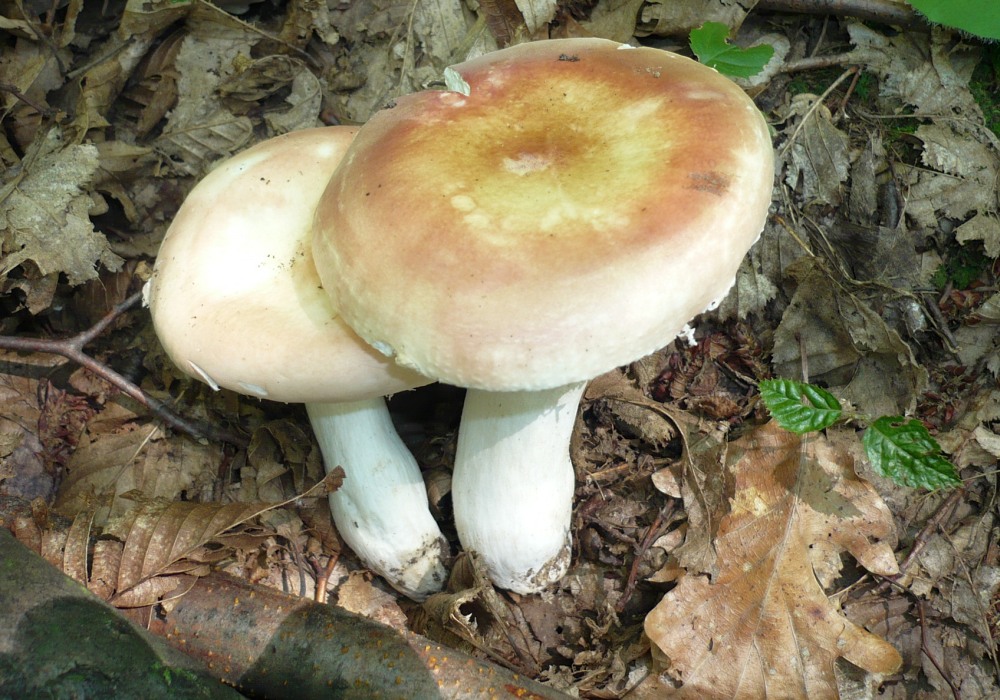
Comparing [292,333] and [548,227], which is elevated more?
[548,227]

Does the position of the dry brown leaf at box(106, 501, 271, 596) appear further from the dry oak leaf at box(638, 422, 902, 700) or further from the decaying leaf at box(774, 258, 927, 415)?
the decaying leaf at box(774, 258, 927, 415)

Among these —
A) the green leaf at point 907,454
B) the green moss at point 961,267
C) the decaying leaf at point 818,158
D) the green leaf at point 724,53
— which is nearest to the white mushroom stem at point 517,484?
the green leaf at point 907,454

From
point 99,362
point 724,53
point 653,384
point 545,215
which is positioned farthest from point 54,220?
point 724,53

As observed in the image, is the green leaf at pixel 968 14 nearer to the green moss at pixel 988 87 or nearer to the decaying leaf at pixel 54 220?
the green moss at pixel 988 87

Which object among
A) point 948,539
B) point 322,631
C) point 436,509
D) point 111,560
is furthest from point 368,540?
point 948,539

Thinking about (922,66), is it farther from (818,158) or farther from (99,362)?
(99,362)

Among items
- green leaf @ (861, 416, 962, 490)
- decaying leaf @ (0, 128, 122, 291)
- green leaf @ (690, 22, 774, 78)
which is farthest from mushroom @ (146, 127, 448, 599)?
green leaf @ (861, 416, 962, 490)
